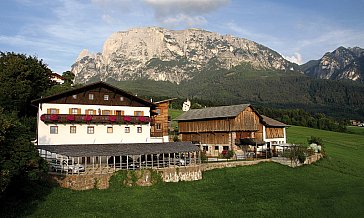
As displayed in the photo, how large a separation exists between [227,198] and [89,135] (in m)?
21.3

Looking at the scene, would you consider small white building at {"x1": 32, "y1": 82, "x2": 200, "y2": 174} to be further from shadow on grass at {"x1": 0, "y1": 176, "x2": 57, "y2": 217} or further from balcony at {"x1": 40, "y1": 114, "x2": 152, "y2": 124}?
shadow on grass at {"x1": 0, "y1": 176, "x2": 57, "y2": 217}

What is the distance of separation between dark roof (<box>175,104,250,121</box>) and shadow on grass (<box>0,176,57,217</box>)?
35422 millimetres

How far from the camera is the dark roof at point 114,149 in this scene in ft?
117

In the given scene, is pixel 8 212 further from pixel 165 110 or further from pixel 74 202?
pixel 165 110

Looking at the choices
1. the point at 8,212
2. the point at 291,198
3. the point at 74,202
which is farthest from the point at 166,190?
the point at 8,212

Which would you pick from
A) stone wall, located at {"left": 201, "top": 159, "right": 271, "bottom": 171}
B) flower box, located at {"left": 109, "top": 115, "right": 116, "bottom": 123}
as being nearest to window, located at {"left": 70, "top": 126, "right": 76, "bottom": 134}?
flower box, located at {"left": 109, "top": 115, "right": 116, "bottom": 123}

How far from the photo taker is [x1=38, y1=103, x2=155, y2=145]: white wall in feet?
144

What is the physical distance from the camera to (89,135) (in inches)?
1823

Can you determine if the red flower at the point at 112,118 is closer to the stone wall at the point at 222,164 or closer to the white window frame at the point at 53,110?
the white window frame at the point at 53,110

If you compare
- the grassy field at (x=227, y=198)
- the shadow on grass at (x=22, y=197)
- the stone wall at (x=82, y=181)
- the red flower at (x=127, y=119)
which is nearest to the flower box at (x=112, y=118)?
the red flower at (x=127, y=119)

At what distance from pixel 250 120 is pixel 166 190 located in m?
30.0

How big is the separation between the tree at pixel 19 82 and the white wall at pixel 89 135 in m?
12.7

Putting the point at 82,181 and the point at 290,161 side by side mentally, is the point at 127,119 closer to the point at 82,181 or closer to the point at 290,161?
Answer: the point at 82,181

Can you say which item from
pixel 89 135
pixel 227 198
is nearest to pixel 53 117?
pixel 89 135
